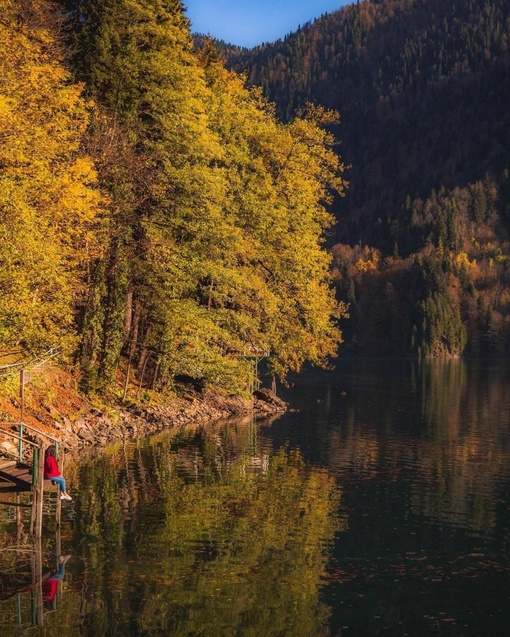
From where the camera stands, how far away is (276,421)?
7200 cm

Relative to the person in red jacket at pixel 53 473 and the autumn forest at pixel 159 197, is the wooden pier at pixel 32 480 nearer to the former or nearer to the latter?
the person in red jacket at pixel 53 473

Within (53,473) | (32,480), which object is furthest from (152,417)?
(32,480)

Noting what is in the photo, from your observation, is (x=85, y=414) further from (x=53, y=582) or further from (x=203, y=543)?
(x=53, y=582)

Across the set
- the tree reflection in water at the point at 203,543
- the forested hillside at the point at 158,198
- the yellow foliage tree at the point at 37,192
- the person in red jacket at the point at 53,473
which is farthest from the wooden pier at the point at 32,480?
the forested hillside at the point at 158,198

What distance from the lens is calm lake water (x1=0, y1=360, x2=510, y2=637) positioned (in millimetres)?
24766

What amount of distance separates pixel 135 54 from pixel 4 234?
91.9 ft

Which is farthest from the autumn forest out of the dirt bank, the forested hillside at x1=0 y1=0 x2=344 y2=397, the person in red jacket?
the person in red jacket

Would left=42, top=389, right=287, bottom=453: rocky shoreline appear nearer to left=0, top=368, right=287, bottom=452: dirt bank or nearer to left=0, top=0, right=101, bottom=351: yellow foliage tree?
left=0, top=368, right=287, bottom=452: dirt bank

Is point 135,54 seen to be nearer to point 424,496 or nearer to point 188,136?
point 188,136

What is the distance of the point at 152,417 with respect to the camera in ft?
205

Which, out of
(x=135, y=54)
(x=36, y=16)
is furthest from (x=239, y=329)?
(x=36, y=16)

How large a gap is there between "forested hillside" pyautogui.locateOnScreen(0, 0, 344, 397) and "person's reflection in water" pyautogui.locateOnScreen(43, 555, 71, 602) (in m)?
19.2

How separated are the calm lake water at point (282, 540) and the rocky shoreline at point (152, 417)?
259 centimetres

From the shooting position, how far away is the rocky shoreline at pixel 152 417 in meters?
52.5
